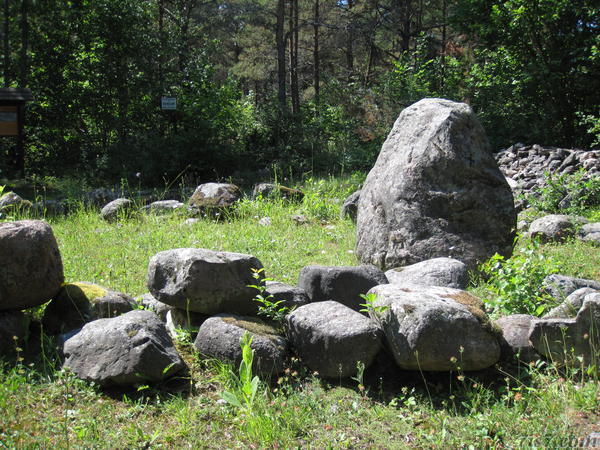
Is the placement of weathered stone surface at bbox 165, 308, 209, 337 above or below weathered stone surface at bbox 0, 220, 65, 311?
below

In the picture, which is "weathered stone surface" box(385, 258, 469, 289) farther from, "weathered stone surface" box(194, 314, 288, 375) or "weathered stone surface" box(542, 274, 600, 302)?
"weathered stone surface" box(194, 314, 288, 375)

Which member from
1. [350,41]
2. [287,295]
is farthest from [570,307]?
[350,41]

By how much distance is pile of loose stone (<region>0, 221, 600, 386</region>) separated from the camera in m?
3.59

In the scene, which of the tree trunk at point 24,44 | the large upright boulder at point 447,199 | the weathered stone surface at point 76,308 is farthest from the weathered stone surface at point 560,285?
the tree trunk at point 24,44

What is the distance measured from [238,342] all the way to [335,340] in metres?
0.63

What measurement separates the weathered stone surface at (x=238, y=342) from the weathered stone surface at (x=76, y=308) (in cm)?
82

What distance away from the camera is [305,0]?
24.2 metres

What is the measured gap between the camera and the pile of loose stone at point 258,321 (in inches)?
141

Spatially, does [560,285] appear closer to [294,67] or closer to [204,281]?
[204,281]

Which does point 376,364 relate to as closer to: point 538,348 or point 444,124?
point 538,348

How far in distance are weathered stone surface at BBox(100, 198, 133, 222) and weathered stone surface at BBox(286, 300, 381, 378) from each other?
575 centimetres

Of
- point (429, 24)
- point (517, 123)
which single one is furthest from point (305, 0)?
point (517, 123)

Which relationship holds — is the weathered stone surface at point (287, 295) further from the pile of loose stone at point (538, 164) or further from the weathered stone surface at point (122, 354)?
the pile of loose stone at point (538, 164)

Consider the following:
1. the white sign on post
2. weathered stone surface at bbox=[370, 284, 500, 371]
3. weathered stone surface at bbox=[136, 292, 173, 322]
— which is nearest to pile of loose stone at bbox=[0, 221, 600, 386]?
weathered stone surface at bbox=[370, 284, 500, 371]
